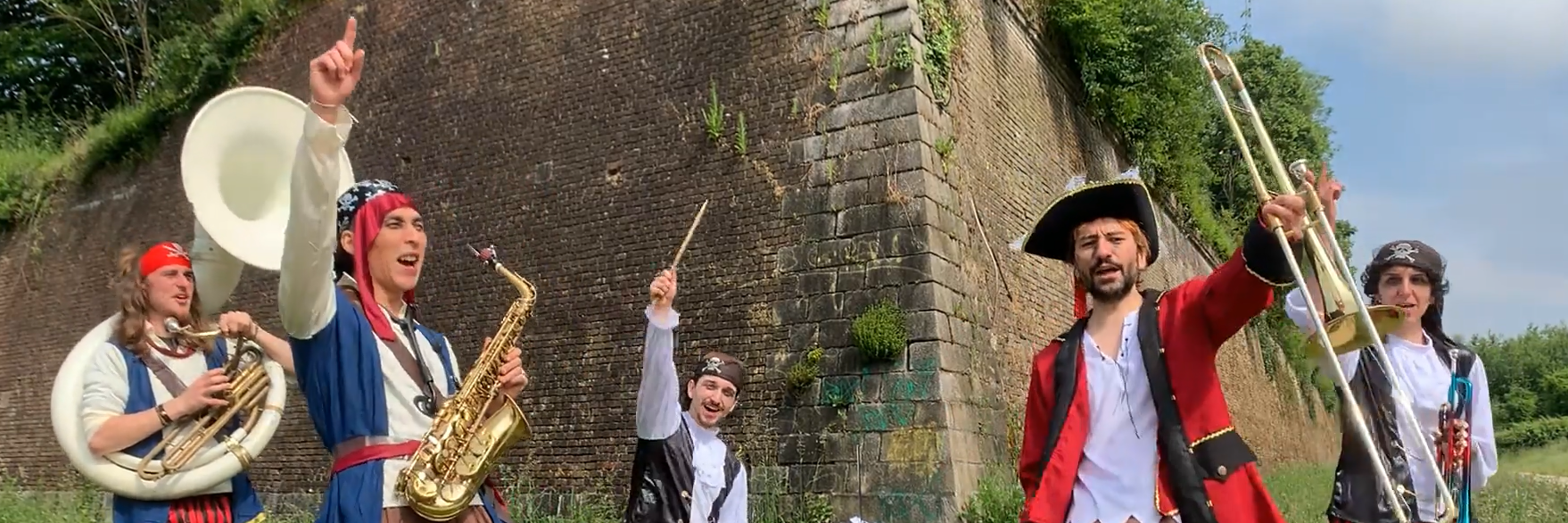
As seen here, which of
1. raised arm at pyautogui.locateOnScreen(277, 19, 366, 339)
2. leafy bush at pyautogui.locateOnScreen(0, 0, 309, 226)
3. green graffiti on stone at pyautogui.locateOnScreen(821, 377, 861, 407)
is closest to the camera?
raised arm at pyautogui.locateOnScreen(277, 19, 366, 339)

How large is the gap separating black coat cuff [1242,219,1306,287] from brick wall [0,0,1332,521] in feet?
17.7

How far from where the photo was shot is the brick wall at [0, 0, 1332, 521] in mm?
8453

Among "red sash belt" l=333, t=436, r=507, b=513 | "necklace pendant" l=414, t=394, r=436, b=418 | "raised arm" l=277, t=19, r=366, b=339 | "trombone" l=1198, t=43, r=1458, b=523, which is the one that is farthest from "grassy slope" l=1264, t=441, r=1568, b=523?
"raised arm" l=277, t=19, r=366, b=339

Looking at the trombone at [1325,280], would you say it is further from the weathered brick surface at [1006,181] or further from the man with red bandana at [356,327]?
the weathered brick surface at [1006,181]

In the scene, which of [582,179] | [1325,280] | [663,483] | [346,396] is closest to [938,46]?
[582,179]

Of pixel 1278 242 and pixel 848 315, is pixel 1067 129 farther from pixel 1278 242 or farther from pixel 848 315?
pixel 1278 242

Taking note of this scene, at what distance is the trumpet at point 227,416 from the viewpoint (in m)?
3.81

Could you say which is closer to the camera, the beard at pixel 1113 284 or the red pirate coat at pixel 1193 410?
the red pirate coat at pixel 1193 410

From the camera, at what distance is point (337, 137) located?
2688 mm

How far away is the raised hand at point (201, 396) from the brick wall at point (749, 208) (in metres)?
5.11

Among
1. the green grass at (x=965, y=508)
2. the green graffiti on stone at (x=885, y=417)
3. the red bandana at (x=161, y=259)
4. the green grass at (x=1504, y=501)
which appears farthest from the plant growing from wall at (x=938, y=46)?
the red bandana at (x=161, y=259)

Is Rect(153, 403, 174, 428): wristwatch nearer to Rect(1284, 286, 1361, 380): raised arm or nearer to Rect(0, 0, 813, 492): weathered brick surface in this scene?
Rect(1284, 286, 1361, 380): raised arm

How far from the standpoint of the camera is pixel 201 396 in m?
3.86

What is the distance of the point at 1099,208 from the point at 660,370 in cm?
184
